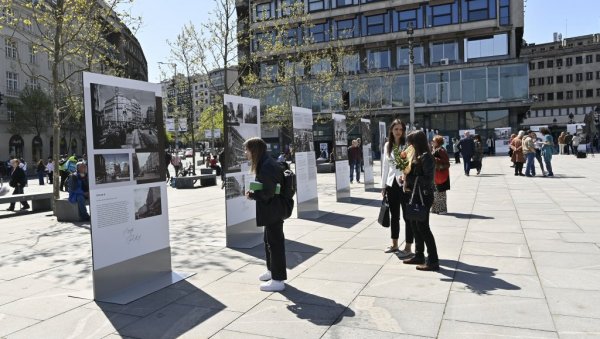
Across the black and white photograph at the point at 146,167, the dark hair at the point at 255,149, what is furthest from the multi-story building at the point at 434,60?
the dark hair at the point at 255,149

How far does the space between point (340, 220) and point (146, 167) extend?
17.9 ft

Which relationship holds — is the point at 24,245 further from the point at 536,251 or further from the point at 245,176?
the point at 536,251

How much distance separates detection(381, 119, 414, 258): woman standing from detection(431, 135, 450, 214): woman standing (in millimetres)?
3715

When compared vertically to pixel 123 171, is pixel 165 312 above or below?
below

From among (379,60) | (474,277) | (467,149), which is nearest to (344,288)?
(474,277)

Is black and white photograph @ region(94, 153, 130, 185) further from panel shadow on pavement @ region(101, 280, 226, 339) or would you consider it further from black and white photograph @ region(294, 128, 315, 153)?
black and white photograph @ region(294, 128, 315, 153)

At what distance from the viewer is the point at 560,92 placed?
88.1 m

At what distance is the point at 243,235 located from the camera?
8594 mm

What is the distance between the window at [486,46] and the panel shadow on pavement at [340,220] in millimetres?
37560

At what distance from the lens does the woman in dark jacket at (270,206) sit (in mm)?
5363

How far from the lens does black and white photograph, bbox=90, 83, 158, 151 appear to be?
17.7 feet

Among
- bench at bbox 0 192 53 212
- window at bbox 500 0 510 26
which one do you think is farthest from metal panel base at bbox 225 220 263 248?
window at bbox 500 0 510 26

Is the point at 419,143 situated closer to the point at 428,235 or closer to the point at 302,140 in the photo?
the point at 428,235

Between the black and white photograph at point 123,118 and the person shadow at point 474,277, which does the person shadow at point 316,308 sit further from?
the black and white photograph at point 123,118
